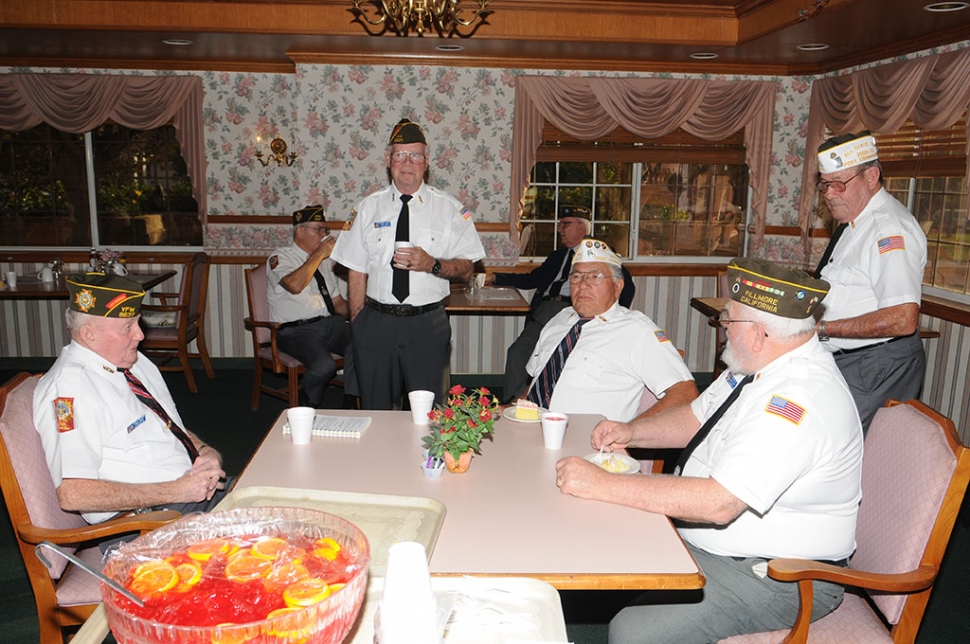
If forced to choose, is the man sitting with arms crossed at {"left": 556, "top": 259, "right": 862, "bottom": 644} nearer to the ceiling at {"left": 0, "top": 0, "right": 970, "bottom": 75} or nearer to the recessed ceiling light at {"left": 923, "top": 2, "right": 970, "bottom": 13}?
the recessed ceiling light at {"left": 923, "top": 2, "right": 970, "bottom": 13}

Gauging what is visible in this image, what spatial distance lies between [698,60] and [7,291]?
556 cm

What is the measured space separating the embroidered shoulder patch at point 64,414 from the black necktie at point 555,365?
168 cm

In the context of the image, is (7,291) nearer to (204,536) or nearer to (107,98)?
(107,98)

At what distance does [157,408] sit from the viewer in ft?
7.97

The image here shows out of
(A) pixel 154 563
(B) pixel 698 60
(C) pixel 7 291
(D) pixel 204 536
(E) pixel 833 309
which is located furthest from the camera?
(B) pixel 698 60

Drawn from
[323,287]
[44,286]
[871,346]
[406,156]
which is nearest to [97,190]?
[44,286]

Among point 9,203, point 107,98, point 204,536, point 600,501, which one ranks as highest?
point 107,98

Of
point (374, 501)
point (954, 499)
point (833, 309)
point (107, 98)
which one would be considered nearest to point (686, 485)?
point (954, 499)

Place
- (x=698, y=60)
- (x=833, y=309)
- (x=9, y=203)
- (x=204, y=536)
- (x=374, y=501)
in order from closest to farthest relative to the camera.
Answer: (x=204, y=536)
(x=374, y=501)
(x=833, y=309)
(x=698, y=60)
(x=9, y=203)

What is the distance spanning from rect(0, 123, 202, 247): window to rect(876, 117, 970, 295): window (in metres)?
5.79

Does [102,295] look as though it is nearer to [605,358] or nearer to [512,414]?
[512,414]

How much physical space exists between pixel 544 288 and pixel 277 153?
277cm

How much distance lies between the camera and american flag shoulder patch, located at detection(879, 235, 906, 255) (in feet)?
10.5

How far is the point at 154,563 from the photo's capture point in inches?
46.2
